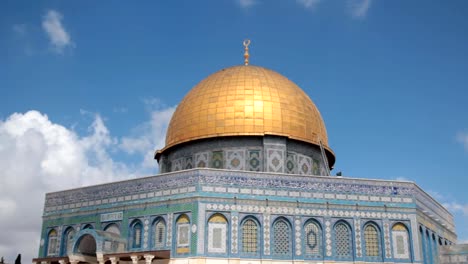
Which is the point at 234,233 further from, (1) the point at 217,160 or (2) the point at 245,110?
(2) the point at 245,110

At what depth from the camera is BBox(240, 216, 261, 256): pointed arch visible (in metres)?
20.2

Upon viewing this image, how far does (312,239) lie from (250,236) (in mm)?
2421

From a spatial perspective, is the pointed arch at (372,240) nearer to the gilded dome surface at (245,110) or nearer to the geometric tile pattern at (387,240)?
the geometric tile pattern at (387,240)

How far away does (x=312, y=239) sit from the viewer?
2089 cm

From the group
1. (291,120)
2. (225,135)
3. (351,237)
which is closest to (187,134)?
(225,135)

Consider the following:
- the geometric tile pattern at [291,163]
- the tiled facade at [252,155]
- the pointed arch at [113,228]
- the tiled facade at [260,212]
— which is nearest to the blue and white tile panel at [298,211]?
the tiled facade at [260,212]

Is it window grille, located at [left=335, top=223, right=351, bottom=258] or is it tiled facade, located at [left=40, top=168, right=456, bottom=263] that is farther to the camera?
window grille, located at [left=335, top=223, right=351, bottom=258]

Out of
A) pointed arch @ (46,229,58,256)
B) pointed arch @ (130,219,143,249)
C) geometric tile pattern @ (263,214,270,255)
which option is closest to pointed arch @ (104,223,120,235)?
pointed arch @ (130,219,143,249)

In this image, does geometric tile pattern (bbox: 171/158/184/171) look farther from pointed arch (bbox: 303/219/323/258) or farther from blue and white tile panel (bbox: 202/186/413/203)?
pointed arch (bbox: 303/219/323/258)

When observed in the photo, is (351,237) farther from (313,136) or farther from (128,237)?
(128,237)

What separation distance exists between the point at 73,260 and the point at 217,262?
5.69 m

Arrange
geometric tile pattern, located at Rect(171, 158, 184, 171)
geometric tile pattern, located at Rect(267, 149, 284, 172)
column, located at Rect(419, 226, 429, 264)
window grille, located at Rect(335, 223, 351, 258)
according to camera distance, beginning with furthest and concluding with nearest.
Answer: geometric tile pattern, located at Rect(171, 158, 184, 171)
geometric tile pattern, located at Rect(267, 149, 284, 172)
column, located at Rect(419, 226, 429, 264)
window grille, located at Rect(335, 223, 351, 258)

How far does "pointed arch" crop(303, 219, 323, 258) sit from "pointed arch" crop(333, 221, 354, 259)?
1.98ft

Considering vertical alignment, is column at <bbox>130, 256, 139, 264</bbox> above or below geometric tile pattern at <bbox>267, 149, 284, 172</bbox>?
below
